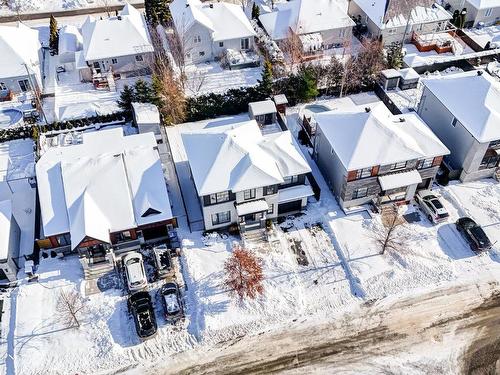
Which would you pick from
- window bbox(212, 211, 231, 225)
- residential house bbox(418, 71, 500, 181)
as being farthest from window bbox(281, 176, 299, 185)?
residential house bbox(418, 71, 500, 181)

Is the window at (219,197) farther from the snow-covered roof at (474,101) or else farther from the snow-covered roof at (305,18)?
the snow-covered roof at (305,18)

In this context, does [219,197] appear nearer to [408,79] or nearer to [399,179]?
[399,179]

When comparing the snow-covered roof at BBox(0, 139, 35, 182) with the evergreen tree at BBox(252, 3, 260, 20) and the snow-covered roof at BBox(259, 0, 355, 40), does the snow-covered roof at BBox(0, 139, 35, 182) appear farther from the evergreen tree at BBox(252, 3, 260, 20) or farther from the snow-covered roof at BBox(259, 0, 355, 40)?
the evergreen tree at BBox(252, 3, 260, 20)

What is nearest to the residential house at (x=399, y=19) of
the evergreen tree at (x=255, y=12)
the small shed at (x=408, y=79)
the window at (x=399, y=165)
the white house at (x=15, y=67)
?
the small shed at (x=408, y=79)

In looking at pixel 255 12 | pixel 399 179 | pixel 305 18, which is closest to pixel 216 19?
pixel 255 12

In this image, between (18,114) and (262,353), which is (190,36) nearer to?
(18,114)
